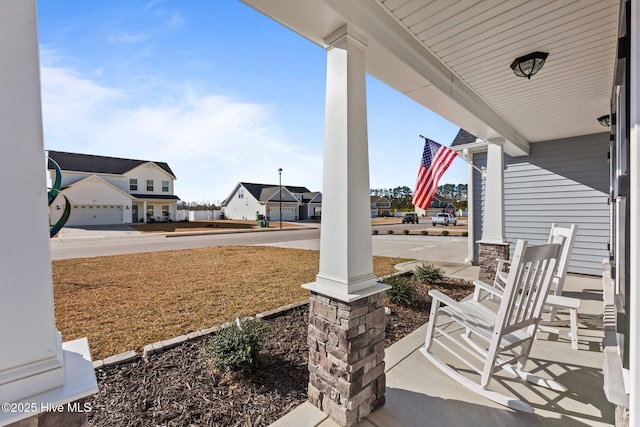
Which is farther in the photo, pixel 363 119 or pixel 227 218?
pixel 227 218

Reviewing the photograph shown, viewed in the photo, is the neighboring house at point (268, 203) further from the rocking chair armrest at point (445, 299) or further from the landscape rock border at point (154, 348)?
the rocking chair armrest at point (445, 299)

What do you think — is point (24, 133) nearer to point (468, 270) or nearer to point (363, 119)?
point (363, 119)

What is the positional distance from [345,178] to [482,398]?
6.67 ft

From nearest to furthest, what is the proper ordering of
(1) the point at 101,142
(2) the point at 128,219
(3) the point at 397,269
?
(1) the point at 101,142
(3) the point at 397,269
(2) the point at 128,219

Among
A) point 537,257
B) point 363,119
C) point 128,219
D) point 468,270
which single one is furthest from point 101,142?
point 128,219

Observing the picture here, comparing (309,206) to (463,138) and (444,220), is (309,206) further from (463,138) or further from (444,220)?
(463,138)

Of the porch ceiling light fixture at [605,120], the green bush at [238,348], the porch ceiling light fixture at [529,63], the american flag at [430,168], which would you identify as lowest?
the green bush at [238,348]

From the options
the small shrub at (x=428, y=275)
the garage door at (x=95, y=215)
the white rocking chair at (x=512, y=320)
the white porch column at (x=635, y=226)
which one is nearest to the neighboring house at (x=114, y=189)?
the garage door at (x=95, y=215)

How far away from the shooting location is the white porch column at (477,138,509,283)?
520cm

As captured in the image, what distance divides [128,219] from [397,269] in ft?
76.1

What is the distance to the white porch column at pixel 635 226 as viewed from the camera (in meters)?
0.90

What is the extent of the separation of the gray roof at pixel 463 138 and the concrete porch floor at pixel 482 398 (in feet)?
16.8

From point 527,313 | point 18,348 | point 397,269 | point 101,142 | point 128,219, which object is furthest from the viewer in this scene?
point 128,219

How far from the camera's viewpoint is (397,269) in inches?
262
